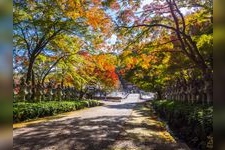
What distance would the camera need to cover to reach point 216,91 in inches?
34.2

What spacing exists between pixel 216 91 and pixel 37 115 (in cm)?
1315

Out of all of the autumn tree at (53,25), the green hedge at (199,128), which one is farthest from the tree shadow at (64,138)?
the autumn tree at (53,25)

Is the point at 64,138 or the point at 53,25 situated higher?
the point at 53,25

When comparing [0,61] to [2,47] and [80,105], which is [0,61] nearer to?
[2,47]

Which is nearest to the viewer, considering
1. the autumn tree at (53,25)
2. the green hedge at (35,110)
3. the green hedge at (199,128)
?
the green hedge at (199,128)

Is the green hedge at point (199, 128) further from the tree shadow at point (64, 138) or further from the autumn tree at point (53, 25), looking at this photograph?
the autumn tree at point (53, 25)

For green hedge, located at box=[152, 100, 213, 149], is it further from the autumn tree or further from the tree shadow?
the autumn tree

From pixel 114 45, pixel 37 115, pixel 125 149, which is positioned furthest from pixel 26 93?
pixel 125 149

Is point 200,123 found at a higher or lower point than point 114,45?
lower

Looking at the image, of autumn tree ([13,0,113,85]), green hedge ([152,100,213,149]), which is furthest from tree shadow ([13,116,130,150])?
autumn tree ([13,0,113,85])

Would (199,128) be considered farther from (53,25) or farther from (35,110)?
(53,25)

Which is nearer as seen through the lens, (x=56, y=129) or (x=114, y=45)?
(x=56, y=129)

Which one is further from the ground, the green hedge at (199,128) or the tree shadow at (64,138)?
the green hedge at (199,128)

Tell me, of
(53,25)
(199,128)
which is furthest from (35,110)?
(199,128)
